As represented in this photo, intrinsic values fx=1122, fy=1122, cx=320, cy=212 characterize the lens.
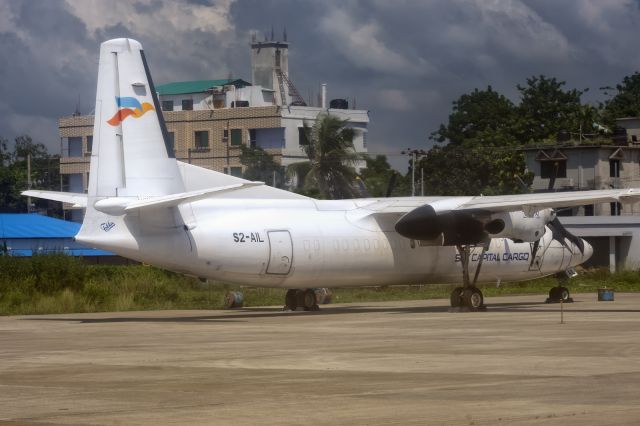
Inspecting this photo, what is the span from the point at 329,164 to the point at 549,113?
21296 mm

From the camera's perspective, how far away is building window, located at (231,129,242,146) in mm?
87312

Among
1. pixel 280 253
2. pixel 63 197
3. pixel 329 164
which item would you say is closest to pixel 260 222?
pixel 280 253

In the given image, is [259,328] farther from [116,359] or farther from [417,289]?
[417,289]

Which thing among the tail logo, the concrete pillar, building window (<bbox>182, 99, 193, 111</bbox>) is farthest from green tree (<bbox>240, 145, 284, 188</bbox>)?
the tail logo

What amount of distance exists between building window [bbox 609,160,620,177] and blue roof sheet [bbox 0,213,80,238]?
3372cm

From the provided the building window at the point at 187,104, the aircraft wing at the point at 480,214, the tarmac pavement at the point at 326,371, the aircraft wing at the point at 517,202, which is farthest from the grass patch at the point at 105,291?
the building window at the point at 187,104

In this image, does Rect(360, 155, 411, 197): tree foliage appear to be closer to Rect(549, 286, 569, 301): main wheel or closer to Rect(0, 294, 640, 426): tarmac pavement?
Rect(549, 286, 569, 301): main wheel

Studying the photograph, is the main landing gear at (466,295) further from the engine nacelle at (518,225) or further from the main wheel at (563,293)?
the main wheel at (563,293)

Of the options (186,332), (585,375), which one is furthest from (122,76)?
(585,375)

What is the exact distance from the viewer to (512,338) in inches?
786

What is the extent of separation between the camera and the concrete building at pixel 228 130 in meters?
87.1

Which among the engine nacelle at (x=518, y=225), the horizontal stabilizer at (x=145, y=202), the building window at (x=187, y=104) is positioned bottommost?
the engine nacelle at (x=518, y=225)

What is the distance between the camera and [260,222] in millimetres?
27219

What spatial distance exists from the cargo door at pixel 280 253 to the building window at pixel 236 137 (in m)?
60.1
